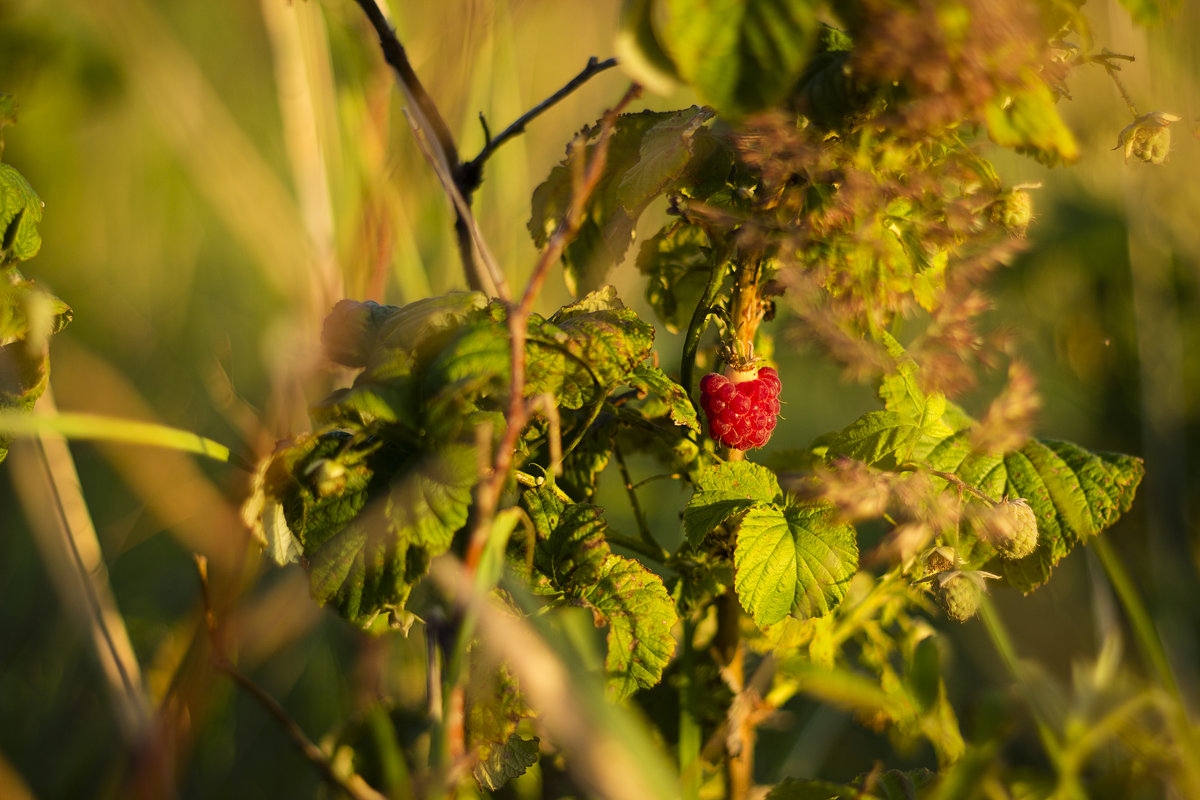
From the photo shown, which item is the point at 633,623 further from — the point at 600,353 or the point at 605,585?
the point at 600,353

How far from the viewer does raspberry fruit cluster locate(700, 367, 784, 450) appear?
60cm

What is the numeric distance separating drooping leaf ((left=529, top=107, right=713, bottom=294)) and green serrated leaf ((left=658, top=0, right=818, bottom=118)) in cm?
12

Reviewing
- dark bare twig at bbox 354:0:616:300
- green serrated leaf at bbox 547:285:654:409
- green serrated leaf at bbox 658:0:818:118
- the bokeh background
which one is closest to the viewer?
green serrated leaf at bbox 658:0:818:118

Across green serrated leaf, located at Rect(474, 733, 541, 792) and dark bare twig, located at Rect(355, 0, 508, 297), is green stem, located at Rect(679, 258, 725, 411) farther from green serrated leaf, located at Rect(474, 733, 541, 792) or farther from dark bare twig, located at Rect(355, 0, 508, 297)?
green serrated leaf, located at Rect(474, 733, 541, 792)

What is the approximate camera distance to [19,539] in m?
1.54

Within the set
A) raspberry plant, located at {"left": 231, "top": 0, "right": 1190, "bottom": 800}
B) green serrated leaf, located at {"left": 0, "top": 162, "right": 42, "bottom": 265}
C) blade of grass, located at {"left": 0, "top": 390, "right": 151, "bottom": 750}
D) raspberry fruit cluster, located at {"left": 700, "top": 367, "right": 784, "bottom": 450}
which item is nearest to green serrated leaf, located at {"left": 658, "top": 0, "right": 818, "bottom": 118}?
raspberry plant, located at {"left": 231, "top": 0, "right": 1190, "bottom": 800}

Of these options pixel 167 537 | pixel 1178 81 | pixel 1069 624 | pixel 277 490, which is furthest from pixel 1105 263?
pixel 167 537

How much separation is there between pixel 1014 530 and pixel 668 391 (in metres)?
0.24

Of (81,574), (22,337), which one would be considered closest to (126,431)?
(22,337)

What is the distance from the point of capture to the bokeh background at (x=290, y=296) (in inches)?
38.9

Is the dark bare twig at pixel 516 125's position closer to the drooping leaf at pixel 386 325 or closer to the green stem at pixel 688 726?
the drooping leaf at pixel 386 325

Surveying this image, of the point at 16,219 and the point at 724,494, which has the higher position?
the point at 16,219

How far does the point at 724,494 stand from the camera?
58cm

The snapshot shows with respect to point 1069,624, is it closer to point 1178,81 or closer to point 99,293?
point 1178,81
